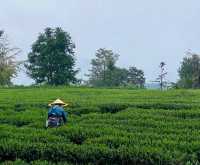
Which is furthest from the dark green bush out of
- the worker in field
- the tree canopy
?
the tree canopy

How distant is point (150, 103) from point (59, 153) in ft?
40.0

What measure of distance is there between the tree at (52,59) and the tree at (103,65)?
1327cm

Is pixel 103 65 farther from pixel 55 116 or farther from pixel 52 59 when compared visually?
pixel 55 116

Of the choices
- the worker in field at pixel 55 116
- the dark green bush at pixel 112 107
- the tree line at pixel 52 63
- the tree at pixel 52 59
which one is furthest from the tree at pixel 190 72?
the worker in field at pixel 55 116

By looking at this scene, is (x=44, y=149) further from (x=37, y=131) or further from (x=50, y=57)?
(x=50, y=57)

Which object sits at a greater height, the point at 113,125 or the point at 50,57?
the point at 50,57

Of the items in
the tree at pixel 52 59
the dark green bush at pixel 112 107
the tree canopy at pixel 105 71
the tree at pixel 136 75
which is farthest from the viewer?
the tree at pixel 136 75

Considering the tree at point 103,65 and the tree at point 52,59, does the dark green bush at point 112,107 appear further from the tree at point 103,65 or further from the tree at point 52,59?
the tree at point 103,65

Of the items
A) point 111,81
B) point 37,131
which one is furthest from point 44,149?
point 111,81

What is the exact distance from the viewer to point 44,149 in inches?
527

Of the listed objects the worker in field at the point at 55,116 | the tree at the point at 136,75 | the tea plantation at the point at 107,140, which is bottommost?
the tea plantation at the point at 107,140

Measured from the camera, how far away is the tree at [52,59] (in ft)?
207

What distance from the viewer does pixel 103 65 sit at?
8006cm

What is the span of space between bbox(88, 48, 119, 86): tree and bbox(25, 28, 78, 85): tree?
13265 millimetres
